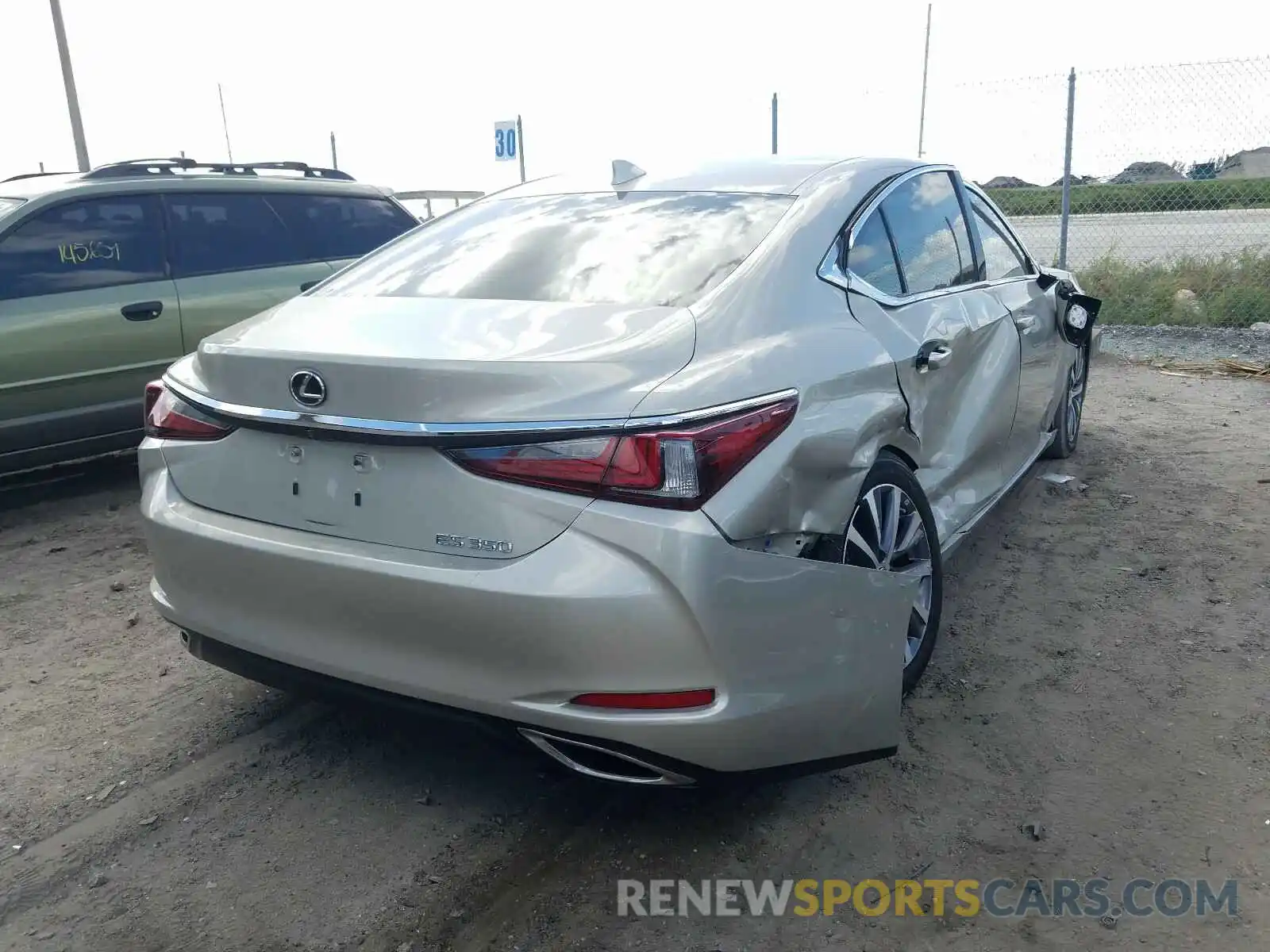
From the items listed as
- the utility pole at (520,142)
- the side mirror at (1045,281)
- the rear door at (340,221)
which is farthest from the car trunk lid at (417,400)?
the utility pole at (520,142)

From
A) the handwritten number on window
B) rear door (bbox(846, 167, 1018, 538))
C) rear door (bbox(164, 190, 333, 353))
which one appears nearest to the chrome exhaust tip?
rear door (bbox(846, 167, 1018, 538))

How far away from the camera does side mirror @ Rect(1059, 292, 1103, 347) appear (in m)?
5.08

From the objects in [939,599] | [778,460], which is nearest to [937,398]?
[939,599]

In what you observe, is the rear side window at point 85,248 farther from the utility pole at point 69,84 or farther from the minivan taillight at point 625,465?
the utility pole at point 69,84

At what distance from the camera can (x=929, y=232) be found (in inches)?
148

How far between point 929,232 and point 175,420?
101 inches

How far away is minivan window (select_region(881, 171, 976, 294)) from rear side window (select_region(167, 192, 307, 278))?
4.07m

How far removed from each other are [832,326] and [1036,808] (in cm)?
136

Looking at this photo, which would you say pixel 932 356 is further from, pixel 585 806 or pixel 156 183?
pixel 156 183

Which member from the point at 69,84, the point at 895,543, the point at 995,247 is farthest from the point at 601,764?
the point at 69,84

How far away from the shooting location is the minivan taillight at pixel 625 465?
215 cm

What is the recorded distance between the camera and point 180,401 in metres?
2.73

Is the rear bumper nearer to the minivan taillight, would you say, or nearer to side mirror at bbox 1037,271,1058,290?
the minivan taillight

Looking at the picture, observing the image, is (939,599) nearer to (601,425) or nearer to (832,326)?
(832,326)
